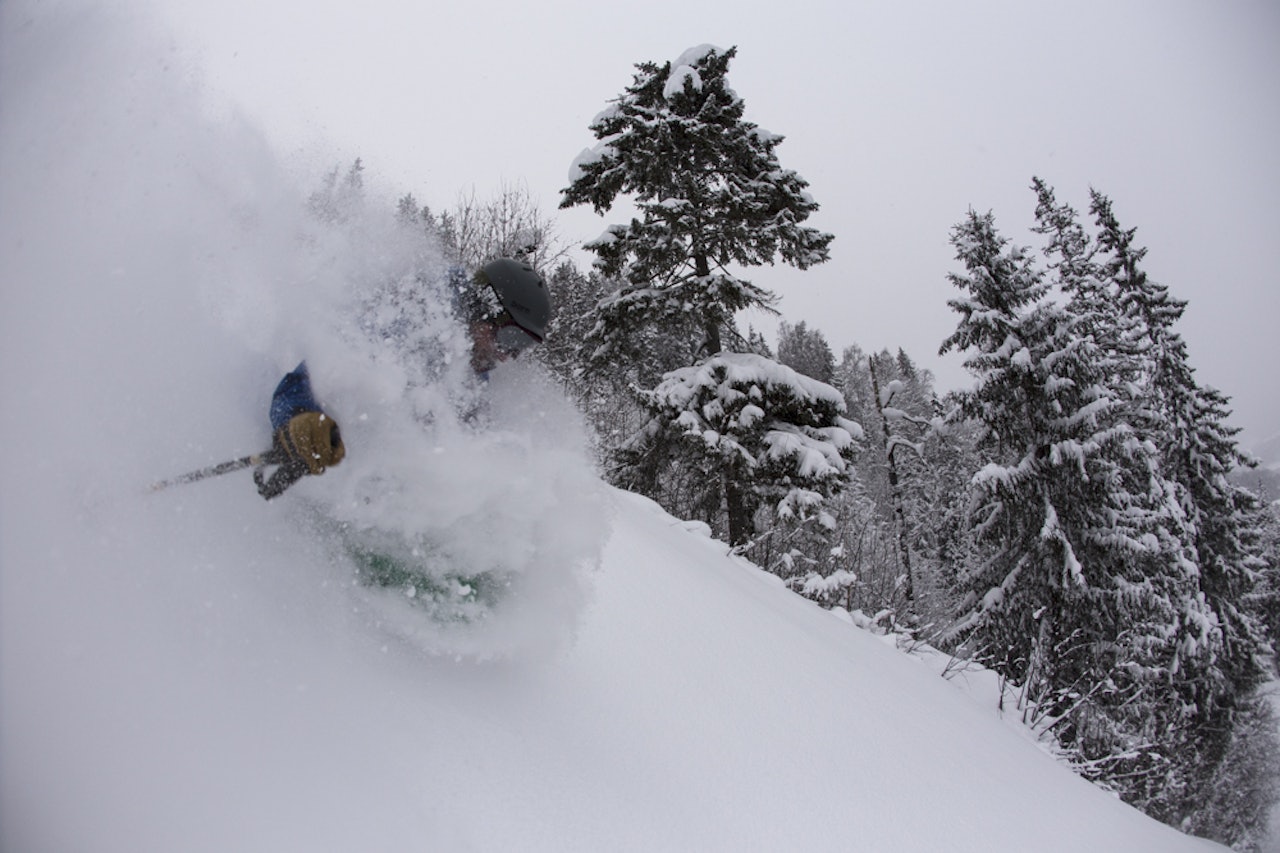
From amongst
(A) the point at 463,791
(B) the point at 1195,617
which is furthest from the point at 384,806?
(B) the point at 1195,617

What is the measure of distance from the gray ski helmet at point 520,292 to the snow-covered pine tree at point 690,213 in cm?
777

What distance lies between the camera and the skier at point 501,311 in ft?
8.87

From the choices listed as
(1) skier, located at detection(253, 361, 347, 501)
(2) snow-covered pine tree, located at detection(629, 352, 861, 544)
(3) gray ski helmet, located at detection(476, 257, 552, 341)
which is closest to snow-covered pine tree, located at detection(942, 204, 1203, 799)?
(2) snow-covered pine tree, located at detection(629, 352, 861, 544)

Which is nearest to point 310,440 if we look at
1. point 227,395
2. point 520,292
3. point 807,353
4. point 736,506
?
point 227,395

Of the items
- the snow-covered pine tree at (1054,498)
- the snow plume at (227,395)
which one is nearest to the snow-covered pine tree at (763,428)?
the snow-covered pine tree at (1054,498)

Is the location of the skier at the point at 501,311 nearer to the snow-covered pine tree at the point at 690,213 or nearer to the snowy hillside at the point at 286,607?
the snowy hillside at the point at 286,607

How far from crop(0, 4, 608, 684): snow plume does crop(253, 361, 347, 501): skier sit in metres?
0.07

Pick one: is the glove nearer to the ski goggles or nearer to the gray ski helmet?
the ski goggles

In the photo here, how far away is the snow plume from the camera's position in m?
2.14

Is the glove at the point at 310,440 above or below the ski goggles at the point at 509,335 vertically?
below

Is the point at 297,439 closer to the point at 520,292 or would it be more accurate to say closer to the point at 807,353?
the point at 520,292

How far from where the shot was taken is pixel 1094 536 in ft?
44.8

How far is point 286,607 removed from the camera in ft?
6.87

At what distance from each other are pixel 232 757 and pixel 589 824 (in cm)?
96
